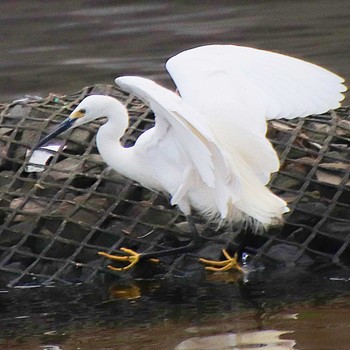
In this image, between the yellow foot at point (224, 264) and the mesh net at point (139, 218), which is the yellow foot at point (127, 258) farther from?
the yellow foot at point (224, 264)

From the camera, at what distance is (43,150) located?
7.33m

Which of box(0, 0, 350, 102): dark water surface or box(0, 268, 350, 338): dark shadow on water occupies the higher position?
box(0, 0, 350, 102): dark water surface

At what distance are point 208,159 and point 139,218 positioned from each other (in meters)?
1.22

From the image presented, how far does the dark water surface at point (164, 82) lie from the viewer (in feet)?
18.5

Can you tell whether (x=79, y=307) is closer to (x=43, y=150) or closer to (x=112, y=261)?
(x=112, y=261)

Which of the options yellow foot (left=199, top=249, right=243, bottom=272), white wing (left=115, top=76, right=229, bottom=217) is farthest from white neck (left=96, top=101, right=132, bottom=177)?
yellow foot (left=199, top=249, right=243, bottom=272)

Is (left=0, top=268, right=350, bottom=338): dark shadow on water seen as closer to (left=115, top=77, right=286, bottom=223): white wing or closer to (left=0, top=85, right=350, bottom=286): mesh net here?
(left=0, top=85, right=350, bottom=286): mesh net

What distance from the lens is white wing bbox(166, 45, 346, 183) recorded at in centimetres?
633

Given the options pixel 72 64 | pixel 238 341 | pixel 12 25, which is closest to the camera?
pixel 238 341

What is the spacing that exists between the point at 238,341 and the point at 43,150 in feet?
7.83

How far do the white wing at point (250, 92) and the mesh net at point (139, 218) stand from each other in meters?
0.48

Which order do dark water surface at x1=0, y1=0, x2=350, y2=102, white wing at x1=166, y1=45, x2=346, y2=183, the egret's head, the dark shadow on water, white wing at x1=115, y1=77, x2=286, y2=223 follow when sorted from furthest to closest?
dark water surface at x1=0, y1=0, x2=350, y2=102 → the egret's head → white wing at x1=166, y1=45, x2=346, y2=183 → the dark shadow on water → white wing at x1=115, y1=77, x2=286, y2=223

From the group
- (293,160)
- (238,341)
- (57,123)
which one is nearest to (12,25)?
(57,123)

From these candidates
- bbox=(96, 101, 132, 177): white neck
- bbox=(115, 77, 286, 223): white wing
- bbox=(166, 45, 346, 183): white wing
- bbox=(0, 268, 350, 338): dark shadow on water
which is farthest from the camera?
bbox=(96, 101, 132, 177): white neck
